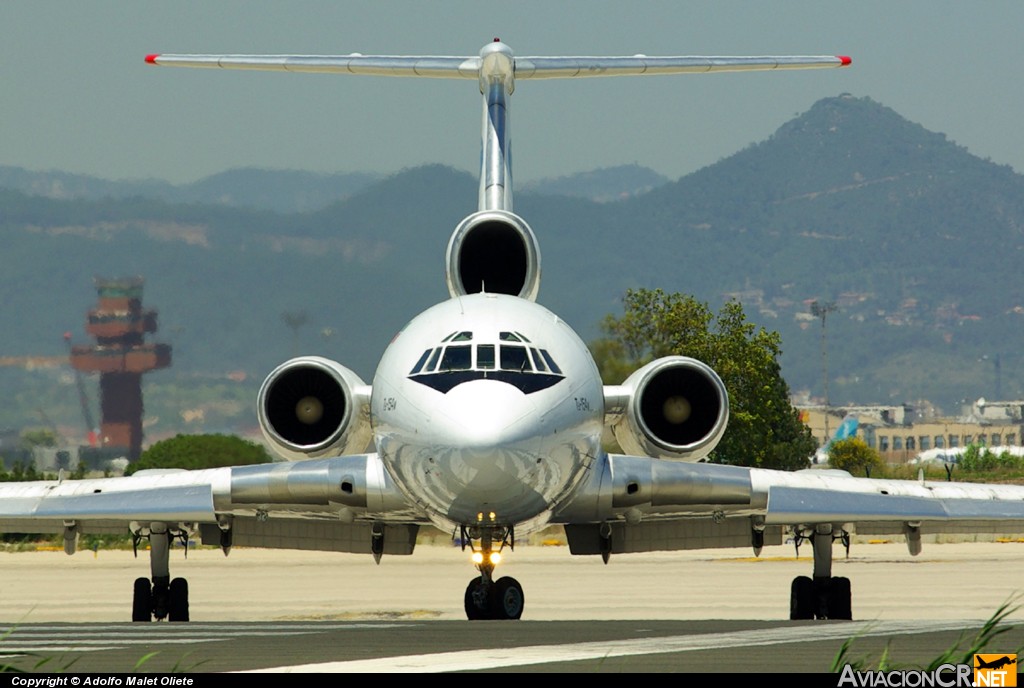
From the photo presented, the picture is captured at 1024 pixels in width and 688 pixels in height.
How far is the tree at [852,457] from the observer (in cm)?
8412

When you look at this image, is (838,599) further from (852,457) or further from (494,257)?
(852,457)

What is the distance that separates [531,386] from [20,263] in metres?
71.3

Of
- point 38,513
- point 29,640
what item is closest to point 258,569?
point 38,513

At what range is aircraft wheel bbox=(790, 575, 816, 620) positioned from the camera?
20.0 m

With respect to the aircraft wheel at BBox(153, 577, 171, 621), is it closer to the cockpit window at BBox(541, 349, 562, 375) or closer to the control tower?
the cockpit window at BBox(541, 349, 562, 375)

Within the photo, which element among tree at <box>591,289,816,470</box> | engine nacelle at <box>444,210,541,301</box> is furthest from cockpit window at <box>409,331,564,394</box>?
tree at <box>591,289,816,470</box>

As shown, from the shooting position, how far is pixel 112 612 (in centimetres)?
2450

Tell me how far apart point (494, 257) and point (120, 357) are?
40.6 m

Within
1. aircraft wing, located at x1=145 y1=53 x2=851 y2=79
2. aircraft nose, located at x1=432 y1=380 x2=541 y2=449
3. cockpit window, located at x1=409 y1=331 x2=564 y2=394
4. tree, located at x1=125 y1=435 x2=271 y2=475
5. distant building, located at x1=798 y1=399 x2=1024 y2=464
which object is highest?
distant building, located at x1=798 y1=399 x2=1024 y2=464

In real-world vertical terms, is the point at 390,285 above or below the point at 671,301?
above

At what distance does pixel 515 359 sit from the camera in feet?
51.3

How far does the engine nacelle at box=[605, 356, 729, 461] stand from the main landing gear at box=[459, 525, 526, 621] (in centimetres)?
230

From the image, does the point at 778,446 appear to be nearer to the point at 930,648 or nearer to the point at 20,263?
the point at 20,263

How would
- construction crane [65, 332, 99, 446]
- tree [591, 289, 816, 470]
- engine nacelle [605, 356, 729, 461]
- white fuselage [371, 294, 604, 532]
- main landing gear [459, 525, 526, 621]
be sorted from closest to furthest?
white fuselage [371, 294, 604, 532] < main landing gear [459, 525, 526, 621] < engine nacelle [605, 356, 729, 461] < tree [591, 289, 816, 470] < construction crane [65, 332, 99, 446]
